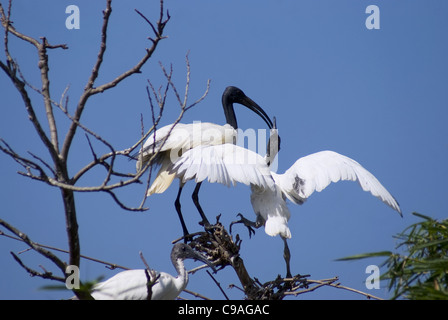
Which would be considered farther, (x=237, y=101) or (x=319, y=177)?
(x=237, y=101)

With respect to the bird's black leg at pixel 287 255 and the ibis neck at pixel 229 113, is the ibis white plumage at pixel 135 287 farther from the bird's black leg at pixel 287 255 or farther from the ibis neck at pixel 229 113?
the ibis neck at pixel 229 113

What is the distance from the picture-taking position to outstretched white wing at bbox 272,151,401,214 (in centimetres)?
688

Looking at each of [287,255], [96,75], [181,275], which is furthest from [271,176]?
[96,75]

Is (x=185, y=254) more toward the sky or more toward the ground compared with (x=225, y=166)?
more toward the ground

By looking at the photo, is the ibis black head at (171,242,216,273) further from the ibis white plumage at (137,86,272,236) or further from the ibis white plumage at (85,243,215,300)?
the ibis white plumage at (137,86,272,236)

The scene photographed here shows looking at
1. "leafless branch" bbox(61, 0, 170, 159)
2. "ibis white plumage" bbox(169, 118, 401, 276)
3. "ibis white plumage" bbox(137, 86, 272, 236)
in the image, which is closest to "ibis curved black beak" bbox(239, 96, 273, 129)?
"ibis white plumage" bbox(137, 86, 272, 236)

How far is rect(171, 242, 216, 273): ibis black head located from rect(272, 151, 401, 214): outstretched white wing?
107cm

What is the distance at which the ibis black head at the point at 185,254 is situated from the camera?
6441mm

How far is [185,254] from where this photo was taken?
6523 mm

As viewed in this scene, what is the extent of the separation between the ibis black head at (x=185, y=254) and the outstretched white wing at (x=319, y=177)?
3.51 feet

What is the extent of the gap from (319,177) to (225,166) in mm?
970

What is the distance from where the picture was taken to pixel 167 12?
14.1 feet

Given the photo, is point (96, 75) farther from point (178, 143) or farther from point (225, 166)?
point (178, 143)
